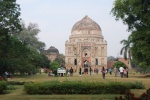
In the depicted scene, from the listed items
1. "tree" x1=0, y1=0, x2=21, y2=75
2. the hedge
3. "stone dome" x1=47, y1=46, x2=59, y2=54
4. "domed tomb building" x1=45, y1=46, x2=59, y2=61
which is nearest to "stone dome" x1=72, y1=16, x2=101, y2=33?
"domed tomb building" x1=45, y1=46, x2=59, y2=61

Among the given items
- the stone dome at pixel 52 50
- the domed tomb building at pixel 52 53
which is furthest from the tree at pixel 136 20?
the stone dome at pixel 52 50

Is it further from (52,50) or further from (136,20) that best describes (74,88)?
(52,50)

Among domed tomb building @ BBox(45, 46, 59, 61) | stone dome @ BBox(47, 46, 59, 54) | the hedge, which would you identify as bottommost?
the hedge

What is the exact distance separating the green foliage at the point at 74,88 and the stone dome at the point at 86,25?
72220mm

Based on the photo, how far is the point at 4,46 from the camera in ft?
95.8

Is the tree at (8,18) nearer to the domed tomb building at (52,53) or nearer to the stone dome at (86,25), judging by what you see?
the stone dome at (86,25)

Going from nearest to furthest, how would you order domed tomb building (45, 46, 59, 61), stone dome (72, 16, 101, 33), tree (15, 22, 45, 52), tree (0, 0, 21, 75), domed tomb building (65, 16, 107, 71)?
tree (0, 0, 21, 75)
tree (15, 22, 45, 52)
domed tomb building (65, 16, 107, 71)
stone dome (72, 16, 101, 33)
domed tomb building (45, 46, 59, 61)

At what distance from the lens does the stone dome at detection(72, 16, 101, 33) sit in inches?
3516

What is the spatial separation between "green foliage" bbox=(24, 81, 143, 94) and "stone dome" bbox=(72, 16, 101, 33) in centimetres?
7222

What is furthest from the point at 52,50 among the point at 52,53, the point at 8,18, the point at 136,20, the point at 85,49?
the point at 8,18

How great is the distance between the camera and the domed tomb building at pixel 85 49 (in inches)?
3383

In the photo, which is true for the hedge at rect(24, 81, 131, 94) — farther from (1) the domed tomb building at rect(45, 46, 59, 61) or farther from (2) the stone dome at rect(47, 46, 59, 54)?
(2) the stone dome at rect(47, 46, 59, 54)

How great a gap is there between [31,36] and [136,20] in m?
48.5

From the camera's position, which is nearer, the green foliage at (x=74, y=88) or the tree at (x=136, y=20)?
the green foliage at (x=74, y=88)
